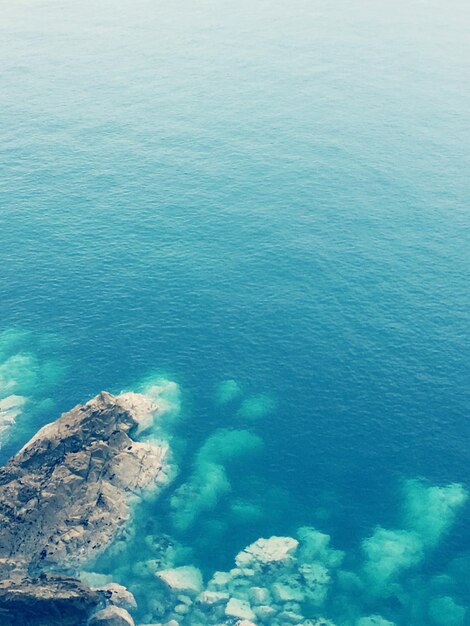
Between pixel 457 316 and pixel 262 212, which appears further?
pixel 262 212

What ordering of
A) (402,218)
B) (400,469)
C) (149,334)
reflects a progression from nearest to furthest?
(400,469)
(149,334)
(402,218)

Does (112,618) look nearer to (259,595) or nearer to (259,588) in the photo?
(259,595)

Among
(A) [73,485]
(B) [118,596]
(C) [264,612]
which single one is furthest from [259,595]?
(A) [73,485]

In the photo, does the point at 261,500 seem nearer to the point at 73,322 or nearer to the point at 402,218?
the point at 73,322

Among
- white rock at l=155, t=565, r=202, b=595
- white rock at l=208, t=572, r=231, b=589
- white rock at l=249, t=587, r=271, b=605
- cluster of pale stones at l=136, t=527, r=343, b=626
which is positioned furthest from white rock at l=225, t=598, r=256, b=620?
white rock at l=155, t=565, r=202, b=595

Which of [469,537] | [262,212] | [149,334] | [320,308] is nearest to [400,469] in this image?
[469,537]

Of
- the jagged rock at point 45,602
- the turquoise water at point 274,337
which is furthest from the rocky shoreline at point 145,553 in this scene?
the turquoise water at point 274,337

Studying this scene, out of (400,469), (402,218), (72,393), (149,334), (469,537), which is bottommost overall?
(469,537)

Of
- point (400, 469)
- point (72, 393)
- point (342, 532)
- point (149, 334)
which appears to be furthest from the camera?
point (149, 334)
